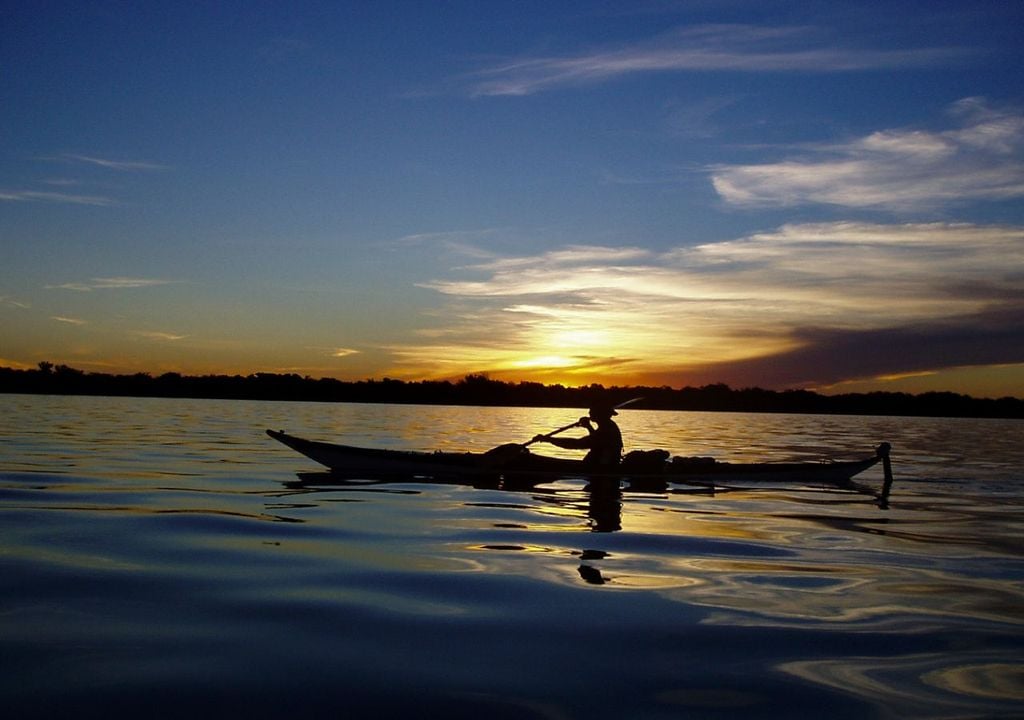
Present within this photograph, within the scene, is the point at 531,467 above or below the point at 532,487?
above

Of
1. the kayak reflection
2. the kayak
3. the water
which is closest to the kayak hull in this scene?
the kayak

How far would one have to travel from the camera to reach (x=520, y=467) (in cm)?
2125

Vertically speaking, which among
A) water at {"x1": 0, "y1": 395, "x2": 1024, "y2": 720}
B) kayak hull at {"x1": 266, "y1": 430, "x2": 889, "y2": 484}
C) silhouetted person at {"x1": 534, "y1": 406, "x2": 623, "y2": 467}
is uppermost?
silhouetted person at {"x1": 534, "y1": 406, "x2": 623, "y2": 467}

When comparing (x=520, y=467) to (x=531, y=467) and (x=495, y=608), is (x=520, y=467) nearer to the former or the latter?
(x=531, y=467)

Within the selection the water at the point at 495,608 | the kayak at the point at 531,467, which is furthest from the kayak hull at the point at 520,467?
the water at the point at 495,608

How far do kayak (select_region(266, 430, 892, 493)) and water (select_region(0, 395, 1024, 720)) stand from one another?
3461 mm

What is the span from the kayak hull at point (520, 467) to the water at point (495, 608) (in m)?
3.45

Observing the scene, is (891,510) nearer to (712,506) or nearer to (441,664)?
(712,506)

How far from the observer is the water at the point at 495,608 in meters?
6.11

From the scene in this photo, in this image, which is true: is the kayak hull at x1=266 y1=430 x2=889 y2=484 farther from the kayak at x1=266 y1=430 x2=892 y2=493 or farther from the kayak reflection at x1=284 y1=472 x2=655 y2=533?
the kayak reflection at x1=284 y1=472 x2=655 y2=533

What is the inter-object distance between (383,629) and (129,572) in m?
3.99

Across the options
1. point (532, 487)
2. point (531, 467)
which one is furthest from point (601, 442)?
point (532, 487)

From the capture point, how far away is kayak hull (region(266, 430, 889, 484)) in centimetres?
2123

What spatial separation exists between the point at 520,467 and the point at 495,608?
12.7m
